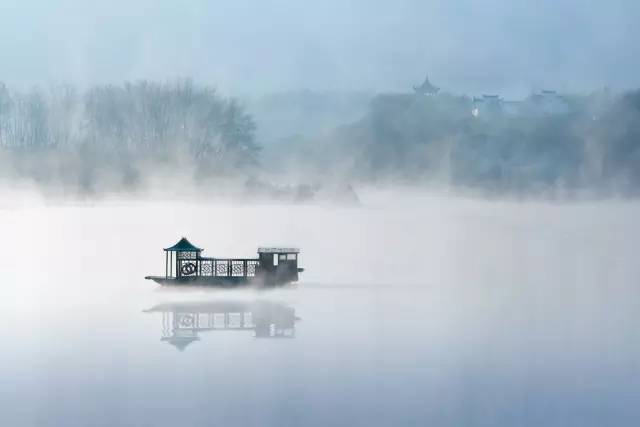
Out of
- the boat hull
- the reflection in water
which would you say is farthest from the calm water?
the boat hull

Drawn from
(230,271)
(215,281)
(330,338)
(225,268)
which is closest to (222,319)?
(330,338)

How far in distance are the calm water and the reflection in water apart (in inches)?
1.0

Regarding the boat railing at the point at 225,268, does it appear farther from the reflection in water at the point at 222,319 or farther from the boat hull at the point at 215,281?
the reflection in water at the point at 222,319

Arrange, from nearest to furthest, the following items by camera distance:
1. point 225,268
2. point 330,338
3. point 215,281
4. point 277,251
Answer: point 330,338
point 215,281
point 277,251
point 225,268

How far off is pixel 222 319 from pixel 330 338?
1242mm

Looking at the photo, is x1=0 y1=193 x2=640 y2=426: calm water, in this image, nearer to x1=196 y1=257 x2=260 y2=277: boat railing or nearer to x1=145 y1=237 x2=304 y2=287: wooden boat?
x1=145 y1=237 x2=304 y2=287: wooden boat

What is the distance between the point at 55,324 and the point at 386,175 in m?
17.9

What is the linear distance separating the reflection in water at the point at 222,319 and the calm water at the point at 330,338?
25 mm

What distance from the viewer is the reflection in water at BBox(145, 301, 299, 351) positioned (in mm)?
8414

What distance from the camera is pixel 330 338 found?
821 cm

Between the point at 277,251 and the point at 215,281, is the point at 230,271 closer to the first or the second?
the point at 215,281

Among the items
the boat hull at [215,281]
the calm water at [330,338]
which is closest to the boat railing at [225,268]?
the boat hull at [215,281]

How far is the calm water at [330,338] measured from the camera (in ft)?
20.2

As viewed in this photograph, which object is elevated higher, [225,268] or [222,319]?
[225,268]
